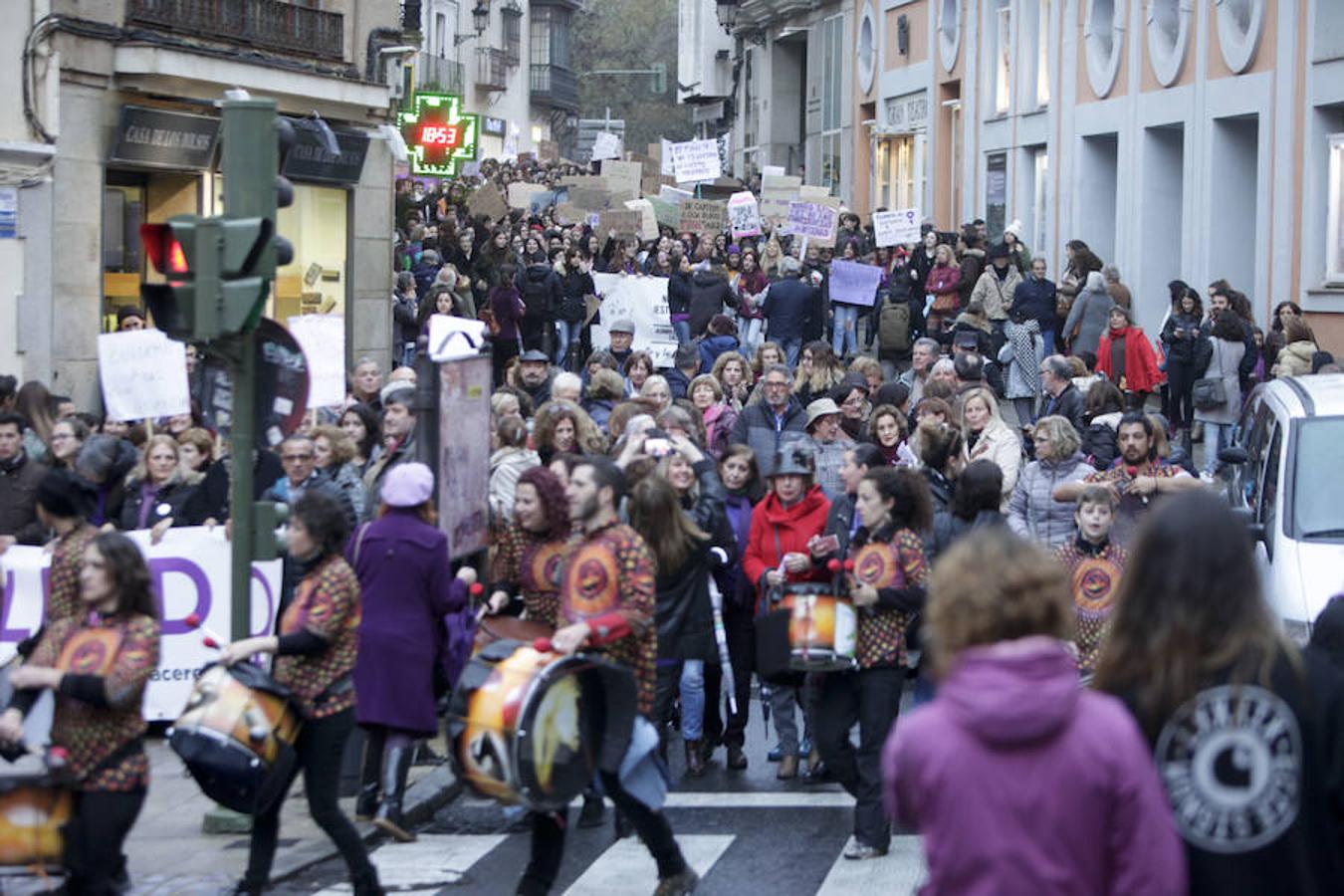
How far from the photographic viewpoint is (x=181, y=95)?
20.3 meters

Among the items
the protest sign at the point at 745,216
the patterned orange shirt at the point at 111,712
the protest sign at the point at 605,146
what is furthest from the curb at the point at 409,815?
the protest sign at the point at 605,146

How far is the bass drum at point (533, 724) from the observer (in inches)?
296

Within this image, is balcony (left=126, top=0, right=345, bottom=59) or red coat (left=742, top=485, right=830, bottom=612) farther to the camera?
balcony (left=126, top=0, right=345, bottom=59)

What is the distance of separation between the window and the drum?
18.5m

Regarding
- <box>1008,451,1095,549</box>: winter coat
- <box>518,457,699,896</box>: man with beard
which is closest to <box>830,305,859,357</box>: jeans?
<box>1008,451,1095,549</box>: winter coat

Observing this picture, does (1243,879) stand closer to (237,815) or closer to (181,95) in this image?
(237,815)

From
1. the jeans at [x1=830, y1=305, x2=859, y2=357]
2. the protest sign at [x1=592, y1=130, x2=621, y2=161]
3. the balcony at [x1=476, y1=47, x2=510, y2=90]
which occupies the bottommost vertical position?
the jeans at [x1=830, y1=305, x2=859, y2=357]

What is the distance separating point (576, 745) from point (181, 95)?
45.7ft

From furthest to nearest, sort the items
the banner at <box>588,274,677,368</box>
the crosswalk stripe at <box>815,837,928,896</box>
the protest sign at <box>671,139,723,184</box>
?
the protest sign at <box>671,139,723,184</box>, the banner at <box>588,274,677,368</box>, the crosswalk stripe at <box>815,837,928,896</box>

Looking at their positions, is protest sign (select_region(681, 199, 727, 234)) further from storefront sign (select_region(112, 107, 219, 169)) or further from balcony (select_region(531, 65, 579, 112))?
balcony (select_region(531, 65, 579, 112))

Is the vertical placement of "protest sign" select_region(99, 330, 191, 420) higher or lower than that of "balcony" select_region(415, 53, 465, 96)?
lower

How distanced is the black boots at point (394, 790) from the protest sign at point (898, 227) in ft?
64.2

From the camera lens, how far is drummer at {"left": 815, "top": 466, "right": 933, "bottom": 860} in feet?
29.9

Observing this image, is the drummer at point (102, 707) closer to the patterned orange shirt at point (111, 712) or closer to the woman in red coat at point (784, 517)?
the patterned orange shirt at point (111, 712)
